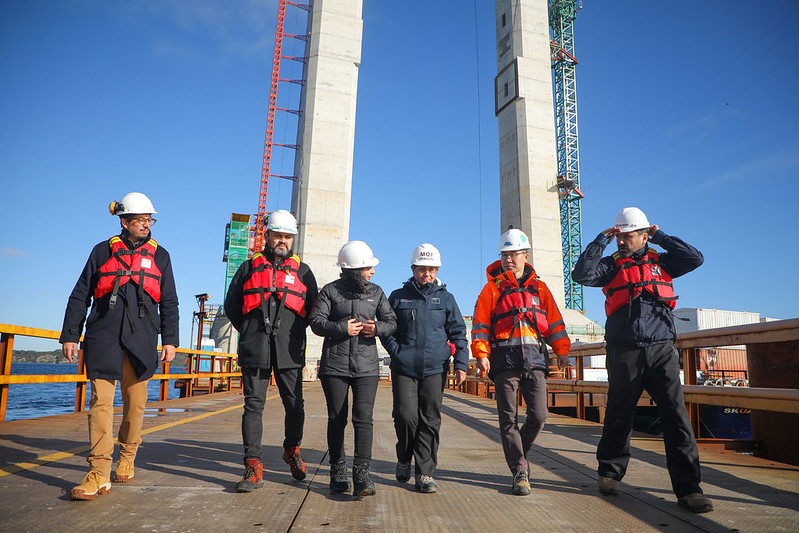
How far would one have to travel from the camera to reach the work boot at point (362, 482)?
11.5 ft

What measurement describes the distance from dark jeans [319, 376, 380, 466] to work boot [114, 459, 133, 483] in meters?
1.34

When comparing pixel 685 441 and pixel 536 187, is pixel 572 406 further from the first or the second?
pixel 536 187

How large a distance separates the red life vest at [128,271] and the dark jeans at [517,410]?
2.54m

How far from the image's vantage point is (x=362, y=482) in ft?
11.6

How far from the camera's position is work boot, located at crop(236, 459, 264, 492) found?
349 centimetres

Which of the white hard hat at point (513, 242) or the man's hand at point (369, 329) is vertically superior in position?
the white hard hat at point (513, 242)

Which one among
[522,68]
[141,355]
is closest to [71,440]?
[141,355]

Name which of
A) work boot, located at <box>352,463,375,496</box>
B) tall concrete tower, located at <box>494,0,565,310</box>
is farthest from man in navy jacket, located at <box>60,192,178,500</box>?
tall concrete tower, located at <box>494,0,565,310</box>

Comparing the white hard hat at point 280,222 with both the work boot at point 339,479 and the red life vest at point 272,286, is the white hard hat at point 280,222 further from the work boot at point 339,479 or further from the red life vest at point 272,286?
the work boot at point 339,479

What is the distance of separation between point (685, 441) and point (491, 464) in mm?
1708

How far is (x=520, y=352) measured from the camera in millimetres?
3920

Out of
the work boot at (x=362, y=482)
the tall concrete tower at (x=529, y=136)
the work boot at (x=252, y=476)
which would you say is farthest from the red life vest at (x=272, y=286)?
the tall concrete tower at (x=529, y=136)

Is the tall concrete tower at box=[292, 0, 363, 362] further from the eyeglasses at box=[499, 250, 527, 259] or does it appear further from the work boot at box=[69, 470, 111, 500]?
the work boot at box=[69, 470, 111, 500]

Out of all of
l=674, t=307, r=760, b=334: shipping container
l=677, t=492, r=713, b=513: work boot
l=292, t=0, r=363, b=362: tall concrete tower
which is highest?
l=292, t=0, r=363, b=362: tall concrete tower
